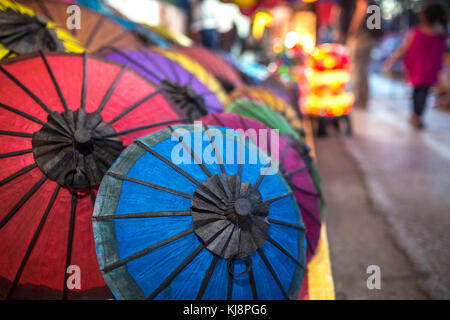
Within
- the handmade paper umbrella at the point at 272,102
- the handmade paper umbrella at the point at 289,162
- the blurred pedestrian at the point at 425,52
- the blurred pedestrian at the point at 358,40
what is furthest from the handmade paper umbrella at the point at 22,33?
the blurred pedestrian at the point at 358,40

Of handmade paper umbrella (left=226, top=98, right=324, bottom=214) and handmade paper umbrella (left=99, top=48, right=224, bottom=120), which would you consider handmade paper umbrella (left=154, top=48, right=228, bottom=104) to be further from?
handmade paper umbrella (left=226, top=98, right=324, bottom=214)

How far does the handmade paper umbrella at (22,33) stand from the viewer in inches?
73.7

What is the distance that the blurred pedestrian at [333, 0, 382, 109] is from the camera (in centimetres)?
743

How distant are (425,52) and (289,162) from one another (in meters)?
5.08

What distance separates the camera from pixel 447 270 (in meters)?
2.03

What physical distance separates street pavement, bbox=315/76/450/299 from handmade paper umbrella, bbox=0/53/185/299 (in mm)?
1439

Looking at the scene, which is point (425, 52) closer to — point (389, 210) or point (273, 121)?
point (389, 210)

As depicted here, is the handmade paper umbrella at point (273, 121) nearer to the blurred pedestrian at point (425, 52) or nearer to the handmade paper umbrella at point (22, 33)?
the handmade paper umbrella at point (22, 33)

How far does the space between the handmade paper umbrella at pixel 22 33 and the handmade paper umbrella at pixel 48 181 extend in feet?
1.20

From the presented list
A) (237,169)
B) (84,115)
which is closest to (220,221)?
(237,169)

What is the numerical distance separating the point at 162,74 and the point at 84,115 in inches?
40.5

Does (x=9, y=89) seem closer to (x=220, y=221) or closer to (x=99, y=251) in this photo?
(x=99, y=251)

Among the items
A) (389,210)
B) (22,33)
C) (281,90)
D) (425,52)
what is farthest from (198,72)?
(425,52)

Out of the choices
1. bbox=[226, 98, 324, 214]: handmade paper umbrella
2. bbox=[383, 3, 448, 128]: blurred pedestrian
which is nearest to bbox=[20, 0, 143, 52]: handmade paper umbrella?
bbox=[226, 98, 324, 214]: handmade paper umbrella
